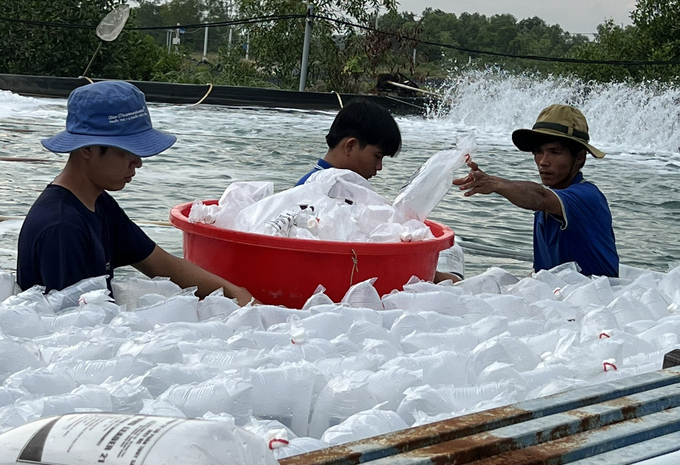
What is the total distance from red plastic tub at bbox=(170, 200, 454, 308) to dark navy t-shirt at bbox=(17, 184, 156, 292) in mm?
468

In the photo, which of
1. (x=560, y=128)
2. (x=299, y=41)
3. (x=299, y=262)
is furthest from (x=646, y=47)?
(x=299, y=262)

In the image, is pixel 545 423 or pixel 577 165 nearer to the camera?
pixel 545 423

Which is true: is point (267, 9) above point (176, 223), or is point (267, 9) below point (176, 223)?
above

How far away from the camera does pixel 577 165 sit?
3.44 meters

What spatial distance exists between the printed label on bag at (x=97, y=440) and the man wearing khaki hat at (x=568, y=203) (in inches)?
92.4

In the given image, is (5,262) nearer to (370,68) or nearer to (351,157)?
(351,157)

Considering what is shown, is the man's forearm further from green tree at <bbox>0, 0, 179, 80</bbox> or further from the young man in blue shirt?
green tree at <bbox>0, 0, 179, 80</bbox>

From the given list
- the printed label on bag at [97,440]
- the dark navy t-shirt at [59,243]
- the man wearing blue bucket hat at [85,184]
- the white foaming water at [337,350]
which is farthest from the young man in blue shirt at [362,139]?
the printed label on bag at [97,440]

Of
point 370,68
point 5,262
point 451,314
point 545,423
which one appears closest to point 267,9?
point 370,68

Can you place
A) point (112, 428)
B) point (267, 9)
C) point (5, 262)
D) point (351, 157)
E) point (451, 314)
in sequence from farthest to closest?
1. point (267, 9)
2. point (5, 262)
3. point (351, 157)
4. point (451, 314)
5. point (112, 428)

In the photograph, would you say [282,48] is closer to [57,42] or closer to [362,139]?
[57,42]

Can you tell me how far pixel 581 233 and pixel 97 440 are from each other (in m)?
2.63

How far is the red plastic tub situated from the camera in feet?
9.04

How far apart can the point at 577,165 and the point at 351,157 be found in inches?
37.6
